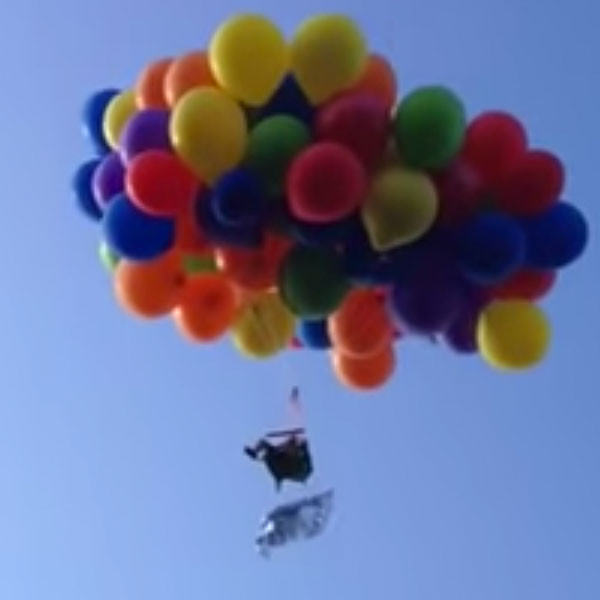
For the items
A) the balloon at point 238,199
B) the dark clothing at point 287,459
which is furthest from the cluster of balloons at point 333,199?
the dark clothing at point 287,459

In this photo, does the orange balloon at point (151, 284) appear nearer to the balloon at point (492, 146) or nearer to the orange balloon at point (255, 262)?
the orange balloon at point (255, 262)

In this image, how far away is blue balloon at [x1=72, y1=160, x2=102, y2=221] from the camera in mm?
2562

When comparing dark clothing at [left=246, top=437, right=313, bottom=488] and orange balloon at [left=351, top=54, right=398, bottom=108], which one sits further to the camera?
dark clothing at [left=246, top=437, right=313, bottom=488]

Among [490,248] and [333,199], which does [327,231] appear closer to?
[333,199]

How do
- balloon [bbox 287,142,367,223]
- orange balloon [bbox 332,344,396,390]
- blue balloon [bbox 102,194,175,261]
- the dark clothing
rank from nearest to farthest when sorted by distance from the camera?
balloon [bbox 287,142,367,223] → blue balloon [bbox 102,194,175,261] → orange balloon [bbox 332,344,396,390] → the dark clothing

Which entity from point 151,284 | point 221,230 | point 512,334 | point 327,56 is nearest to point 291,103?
point 327,56

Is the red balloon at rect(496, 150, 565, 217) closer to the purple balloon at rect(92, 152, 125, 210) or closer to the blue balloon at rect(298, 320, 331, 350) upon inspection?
the blue balloon at rect(298, 320, 331, 350)

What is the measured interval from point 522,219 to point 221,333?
431 millimetres

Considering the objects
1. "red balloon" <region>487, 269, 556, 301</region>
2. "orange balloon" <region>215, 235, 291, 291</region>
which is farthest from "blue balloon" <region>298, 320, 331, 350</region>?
"red balloon" <region>487, 269, 556, 301</region>

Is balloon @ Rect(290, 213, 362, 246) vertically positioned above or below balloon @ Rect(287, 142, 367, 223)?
below

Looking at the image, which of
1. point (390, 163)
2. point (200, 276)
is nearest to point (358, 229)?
point (390, 163)

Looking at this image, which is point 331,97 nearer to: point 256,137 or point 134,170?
point 256,137

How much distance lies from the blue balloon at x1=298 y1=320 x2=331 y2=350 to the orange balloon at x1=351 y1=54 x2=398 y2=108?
1.06ft

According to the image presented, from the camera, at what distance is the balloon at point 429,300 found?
2.36 metres
